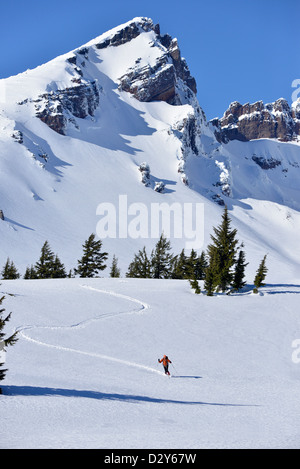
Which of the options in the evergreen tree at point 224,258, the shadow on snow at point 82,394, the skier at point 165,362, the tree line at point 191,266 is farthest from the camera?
the tree line at point 191,266

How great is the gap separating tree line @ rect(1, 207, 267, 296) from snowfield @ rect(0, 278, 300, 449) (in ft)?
8.07

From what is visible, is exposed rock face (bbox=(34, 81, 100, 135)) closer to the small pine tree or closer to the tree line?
Result: the tree line

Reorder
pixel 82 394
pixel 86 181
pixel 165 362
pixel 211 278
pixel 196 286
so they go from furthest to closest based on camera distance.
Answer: pixel 86 181
pixel 196 286
pixel 211 278
pixel 165 362
pixel 82 394

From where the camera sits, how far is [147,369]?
19.1 metres

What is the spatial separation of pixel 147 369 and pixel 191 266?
122 ft

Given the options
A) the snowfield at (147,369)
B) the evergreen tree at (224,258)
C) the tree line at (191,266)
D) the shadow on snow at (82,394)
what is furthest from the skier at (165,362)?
the evergreen tree at (224,258)

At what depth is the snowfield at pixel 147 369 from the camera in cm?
1007

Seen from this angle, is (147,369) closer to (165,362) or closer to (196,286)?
(165,362)

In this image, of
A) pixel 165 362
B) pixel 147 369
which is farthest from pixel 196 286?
pixel 165 362

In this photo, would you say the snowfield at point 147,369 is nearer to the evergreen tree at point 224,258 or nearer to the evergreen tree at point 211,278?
the evergreen tree at point 211,278

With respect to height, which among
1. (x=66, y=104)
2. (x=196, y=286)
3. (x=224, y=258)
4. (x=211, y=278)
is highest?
(x=66, y=104)

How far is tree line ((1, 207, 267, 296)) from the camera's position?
3984cm

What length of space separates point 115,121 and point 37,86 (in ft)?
128

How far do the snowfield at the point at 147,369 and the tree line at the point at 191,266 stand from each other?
246 centimetres
